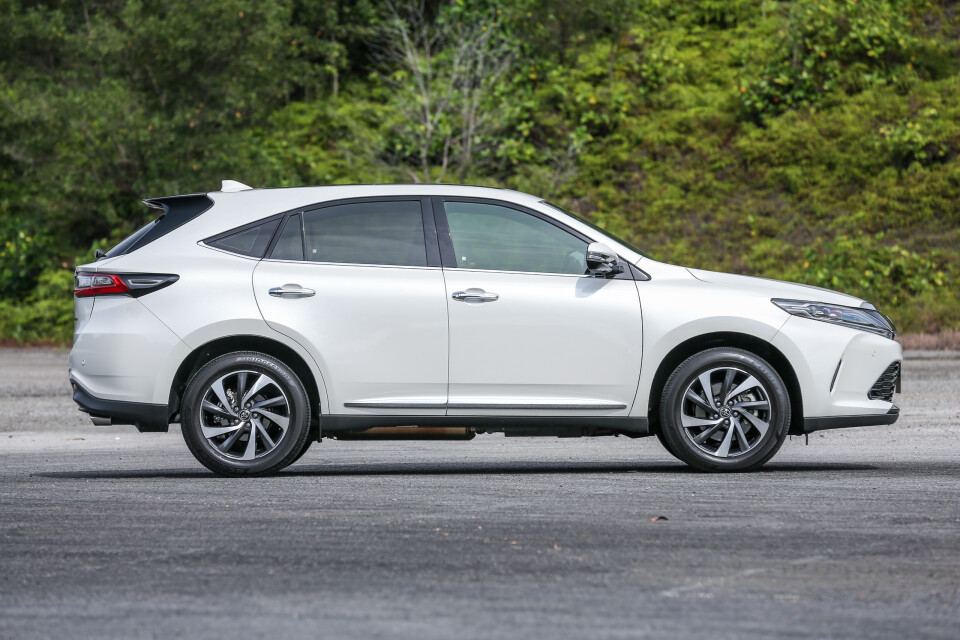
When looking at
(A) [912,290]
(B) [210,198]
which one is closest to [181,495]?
(B) [210,198]

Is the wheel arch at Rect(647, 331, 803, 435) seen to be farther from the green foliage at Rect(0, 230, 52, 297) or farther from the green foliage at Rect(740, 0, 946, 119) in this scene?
the green foliage at Rect(0, 230, 52, 297)

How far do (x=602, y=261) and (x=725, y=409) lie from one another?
122 centimetres

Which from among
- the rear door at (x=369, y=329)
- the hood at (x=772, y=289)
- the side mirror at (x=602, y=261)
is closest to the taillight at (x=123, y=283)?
the rear door at (x=369, y=329)

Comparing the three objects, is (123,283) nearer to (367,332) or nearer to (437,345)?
(367,332)

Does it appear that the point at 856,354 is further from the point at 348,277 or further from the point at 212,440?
the point at 212,440

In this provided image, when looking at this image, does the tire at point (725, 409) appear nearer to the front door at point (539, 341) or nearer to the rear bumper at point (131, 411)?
the front door at point (539, 341)

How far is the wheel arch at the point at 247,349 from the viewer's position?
877 centimetres

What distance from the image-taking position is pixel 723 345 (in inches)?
352

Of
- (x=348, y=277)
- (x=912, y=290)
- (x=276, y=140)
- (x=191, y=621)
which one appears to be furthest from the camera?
(x=276, y=140)

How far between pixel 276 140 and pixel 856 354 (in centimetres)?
2298

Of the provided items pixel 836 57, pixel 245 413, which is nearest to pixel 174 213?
pixel 245 413

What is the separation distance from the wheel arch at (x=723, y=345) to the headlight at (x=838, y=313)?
281 millimetres

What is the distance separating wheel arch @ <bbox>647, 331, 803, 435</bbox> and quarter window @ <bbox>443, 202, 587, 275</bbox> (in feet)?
2.65

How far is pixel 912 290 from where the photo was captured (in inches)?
961
